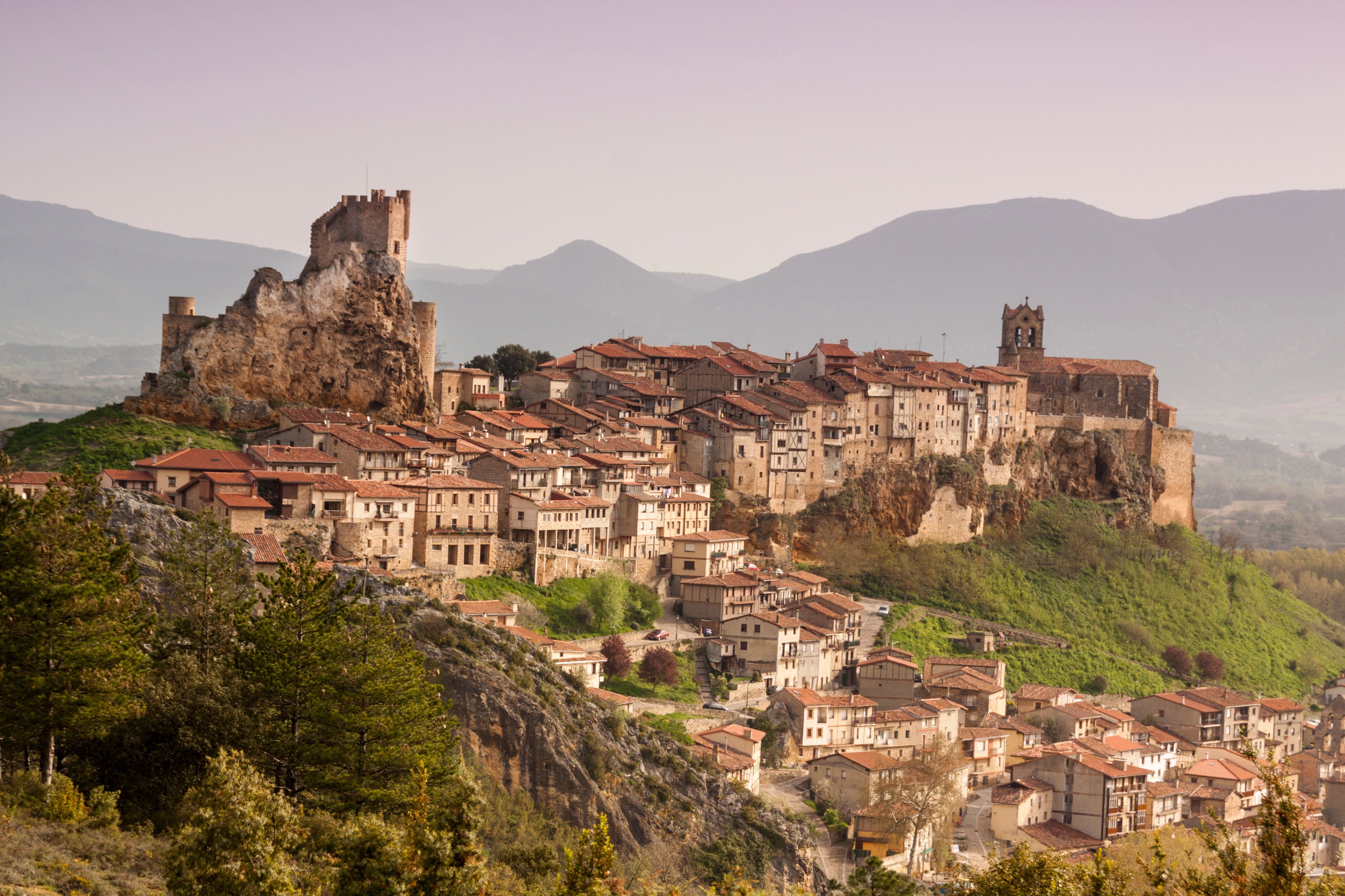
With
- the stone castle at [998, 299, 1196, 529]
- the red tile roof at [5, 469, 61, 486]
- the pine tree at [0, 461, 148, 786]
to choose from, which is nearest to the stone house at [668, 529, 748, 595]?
the red tile roof at [5, 469, 61, 486]

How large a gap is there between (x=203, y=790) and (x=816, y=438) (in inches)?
2186

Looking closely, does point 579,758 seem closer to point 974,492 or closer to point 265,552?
point 265,552

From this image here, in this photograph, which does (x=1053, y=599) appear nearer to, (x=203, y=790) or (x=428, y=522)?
(x=428, y=522)

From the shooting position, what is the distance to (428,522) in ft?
182

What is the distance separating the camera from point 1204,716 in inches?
2692

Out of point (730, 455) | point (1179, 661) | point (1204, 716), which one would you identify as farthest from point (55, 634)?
point (1179, 661)

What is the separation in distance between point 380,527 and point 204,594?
1812 centimetres

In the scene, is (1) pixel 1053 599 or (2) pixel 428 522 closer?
(2) pixel 428 522

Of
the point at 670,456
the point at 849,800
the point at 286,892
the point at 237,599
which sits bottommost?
the point at 849,800

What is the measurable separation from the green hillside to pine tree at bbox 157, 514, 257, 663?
38417mm

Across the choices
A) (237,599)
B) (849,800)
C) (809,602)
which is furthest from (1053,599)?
(237,599)

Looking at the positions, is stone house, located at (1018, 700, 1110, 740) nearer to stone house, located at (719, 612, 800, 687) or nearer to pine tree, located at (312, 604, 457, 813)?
stone house, located at (719, 612, 800, 687)

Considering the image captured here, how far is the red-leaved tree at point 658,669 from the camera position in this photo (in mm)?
55062

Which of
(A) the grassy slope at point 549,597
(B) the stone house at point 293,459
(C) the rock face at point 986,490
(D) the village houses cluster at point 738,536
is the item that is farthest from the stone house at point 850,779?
(B) the stone house at point 293,459
